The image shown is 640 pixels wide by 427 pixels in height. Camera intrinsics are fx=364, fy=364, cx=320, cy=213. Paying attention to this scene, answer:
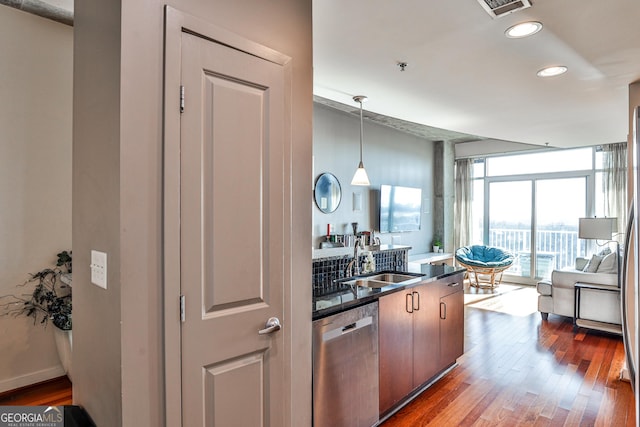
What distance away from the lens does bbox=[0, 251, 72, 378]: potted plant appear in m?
2.91

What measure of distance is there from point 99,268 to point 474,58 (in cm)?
254

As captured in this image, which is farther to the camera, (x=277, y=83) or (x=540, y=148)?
(x=540, y=148)

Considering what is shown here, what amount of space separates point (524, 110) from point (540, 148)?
3.86 m

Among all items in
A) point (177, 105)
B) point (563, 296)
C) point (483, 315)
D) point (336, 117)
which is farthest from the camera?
point (336, 117)

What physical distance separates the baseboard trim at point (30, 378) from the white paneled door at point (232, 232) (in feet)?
8.55

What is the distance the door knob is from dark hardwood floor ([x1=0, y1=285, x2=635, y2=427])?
141 cm

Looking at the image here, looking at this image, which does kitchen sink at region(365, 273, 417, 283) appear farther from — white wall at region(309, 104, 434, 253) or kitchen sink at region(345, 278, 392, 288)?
white wall at region(309, 104, 434, 253)

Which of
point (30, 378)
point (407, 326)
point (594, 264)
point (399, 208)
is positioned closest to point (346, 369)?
point (407, 326)

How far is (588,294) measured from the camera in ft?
14.2

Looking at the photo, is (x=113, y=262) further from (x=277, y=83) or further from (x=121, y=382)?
(x=277, y=83)

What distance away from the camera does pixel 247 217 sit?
1494 millimetres

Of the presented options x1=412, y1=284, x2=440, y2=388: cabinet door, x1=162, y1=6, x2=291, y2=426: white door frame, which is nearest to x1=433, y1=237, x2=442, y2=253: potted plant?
x1=412, y1=284, x2=440, y2=388: cabinet door

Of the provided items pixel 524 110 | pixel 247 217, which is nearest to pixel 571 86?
pixel 524 110

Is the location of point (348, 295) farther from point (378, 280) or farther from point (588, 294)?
point (588, 294)
